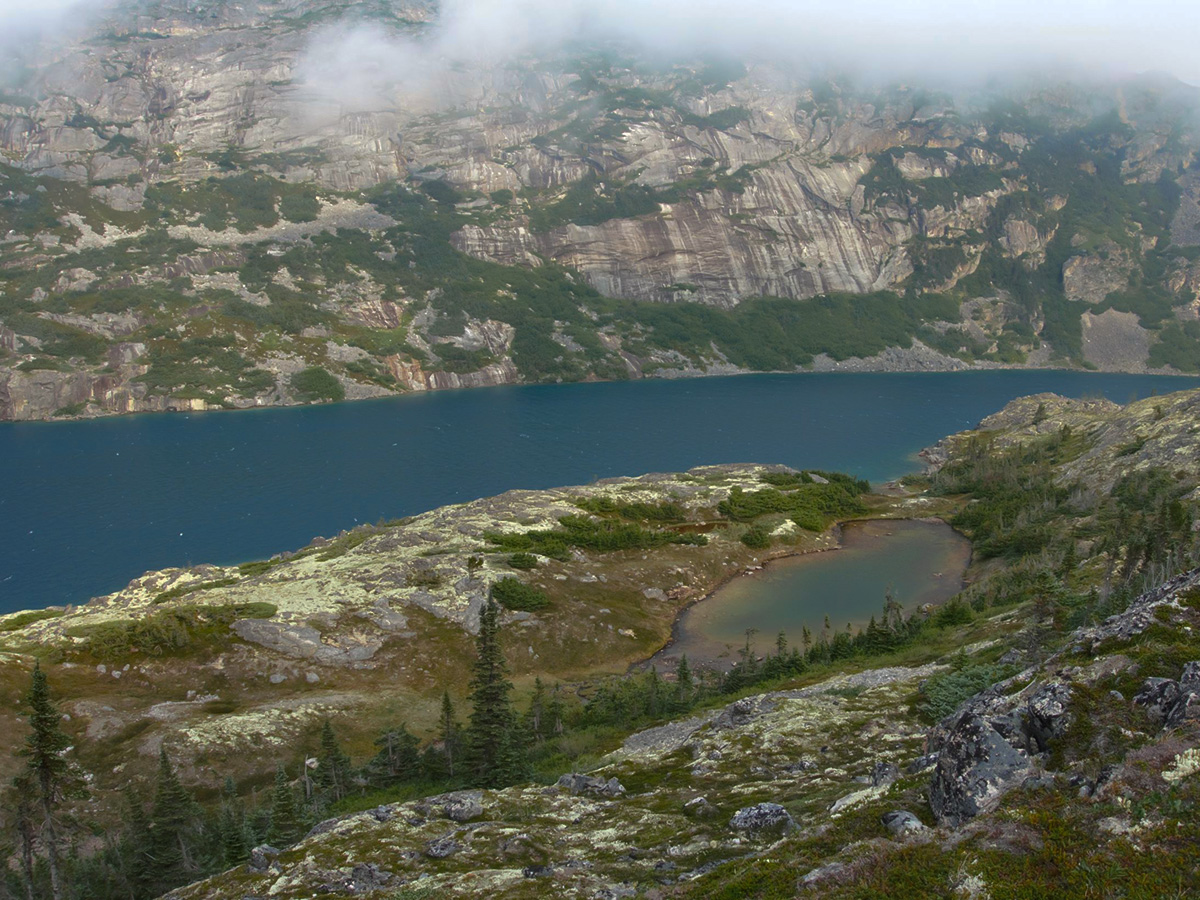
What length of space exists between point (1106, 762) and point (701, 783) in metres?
18.2

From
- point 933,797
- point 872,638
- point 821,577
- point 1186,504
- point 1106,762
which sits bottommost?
point 821,577

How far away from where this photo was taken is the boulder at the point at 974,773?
1573 centimetres

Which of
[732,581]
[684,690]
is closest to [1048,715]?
[684,690]

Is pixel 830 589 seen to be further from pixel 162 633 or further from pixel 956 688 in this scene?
pixel 162 633

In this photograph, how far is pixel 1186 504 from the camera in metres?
75.8

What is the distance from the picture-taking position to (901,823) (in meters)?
16.3

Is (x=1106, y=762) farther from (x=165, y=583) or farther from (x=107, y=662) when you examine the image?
(x=165, y=583)

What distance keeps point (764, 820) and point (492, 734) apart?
2067cm

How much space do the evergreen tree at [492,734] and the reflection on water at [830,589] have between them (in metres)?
33.2

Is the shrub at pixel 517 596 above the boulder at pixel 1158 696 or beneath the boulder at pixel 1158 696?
beneath

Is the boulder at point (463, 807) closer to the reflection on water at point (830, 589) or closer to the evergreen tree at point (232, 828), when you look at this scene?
the evergreen tree at point (232, 828)

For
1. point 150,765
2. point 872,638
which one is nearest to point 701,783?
point 872,638

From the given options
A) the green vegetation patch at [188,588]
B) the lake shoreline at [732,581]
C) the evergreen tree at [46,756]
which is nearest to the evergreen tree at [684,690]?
the lake shoreline at [732,581]

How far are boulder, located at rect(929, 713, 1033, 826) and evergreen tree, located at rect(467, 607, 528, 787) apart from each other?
25.8 m
